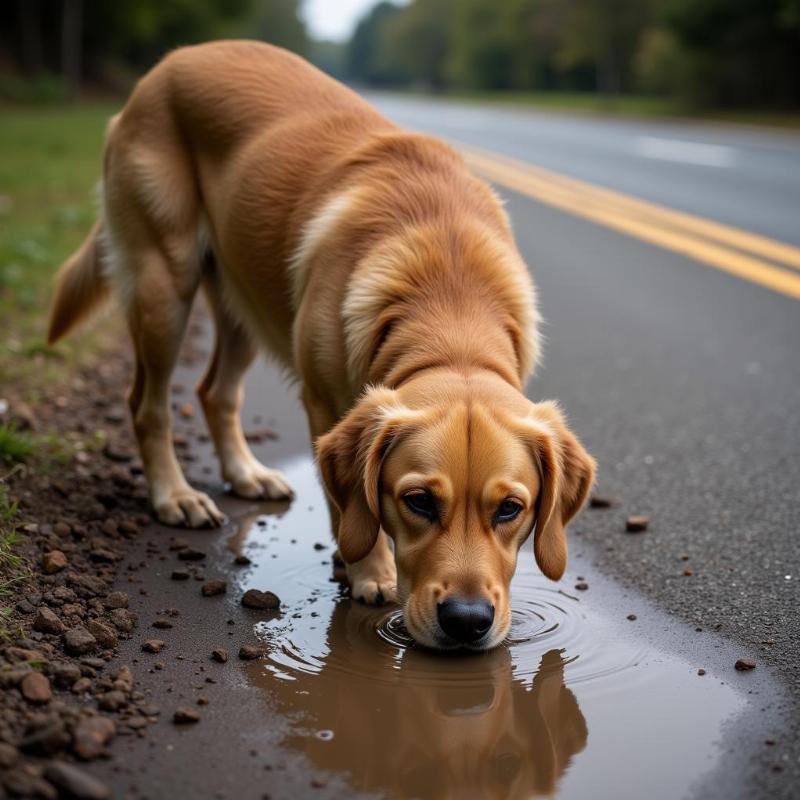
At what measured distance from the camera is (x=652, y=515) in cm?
461

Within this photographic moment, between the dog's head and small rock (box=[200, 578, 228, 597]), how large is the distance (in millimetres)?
558

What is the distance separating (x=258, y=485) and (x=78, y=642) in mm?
1738

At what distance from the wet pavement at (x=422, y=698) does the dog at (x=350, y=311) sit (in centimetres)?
19

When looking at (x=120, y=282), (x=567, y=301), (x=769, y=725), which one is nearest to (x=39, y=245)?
(x=567, y=301)

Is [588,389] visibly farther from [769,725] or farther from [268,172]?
[769,725]

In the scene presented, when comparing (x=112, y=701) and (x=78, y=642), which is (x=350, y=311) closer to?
(x=78, y=642)

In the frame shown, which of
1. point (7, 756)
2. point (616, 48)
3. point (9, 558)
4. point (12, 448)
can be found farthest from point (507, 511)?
point (616, 48)

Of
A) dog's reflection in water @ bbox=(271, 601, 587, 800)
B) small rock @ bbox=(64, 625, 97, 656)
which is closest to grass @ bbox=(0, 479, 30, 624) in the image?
small rock @ bbox=(64, 625, 97, 656)

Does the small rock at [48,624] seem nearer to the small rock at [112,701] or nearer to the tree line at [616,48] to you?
the small rock at [112,701]

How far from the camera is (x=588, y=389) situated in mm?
6426

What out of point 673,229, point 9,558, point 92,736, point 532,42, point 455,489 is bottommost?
point 532,42

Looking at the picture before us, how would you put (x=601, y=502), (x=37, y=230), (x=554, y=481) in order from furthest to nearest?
(x=37, y=230) < (x=601, y=502) < (x=554, y=481)

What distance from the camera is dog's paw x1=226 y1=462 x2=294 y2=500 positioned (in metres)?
4.94

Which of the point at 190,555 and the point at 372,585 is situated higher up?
the point at 372,585
